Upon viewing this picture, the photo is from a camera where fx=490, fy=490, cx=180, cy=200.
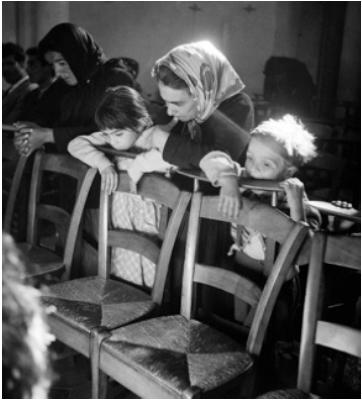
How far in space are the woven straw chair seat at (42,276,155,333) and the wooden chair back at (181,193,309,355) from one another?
209 mm

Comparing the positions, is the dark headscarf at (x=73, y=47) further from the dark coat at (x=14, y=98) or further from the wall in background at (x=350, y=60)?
the wall in background at (x=350, y=60)

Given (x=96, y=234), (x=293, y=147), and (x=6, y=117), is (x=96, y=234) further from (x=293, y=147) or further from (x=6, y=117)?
(x=6, y=117)

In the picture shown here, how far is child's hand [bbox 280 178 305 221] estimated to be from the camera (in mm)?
1628

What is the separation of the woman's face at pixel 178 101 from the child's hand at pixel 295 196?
0.58 m

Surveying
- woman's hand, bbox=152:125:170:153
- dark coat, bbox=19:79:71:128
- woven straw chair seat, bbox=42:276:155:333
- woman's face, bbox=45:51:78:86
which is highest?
woman's face, bbox=45:51:78:86

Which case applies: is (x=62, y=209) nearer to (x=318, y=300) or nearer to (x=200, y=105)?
(x=200, y=105)

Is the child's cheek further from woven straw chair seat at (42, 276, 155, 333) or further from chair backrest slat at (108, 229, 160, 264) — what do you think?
woven straw chair seat at (42, 276, 155, 333)

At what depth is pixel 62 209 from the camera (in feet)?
7.46

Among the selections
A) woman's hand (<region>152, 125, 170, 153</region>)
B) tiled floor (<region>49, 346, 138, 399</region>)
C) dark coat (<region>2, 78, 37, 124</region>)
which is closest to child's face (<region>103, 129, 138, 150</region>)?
woman's hand (<region>152, 125, 170, 153</region>)

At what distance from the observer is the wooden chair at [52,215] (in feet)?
6.93

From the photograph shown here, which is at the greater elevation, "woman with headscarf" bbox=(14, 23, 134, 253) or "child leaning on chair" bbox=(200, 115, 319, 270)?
"woman with headscarf" bbox=(14, 23, 134, 253)

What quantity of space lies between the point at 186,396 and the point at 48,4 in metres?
4.80

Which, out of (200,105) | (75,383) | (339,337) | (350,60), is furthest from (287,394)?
(350,60)

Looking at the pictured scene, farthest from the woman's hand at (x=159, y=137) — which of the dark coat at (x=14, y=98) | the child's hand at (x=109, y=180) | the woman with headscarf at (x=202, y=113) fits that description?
the dark coat at (x=14, y=98)
